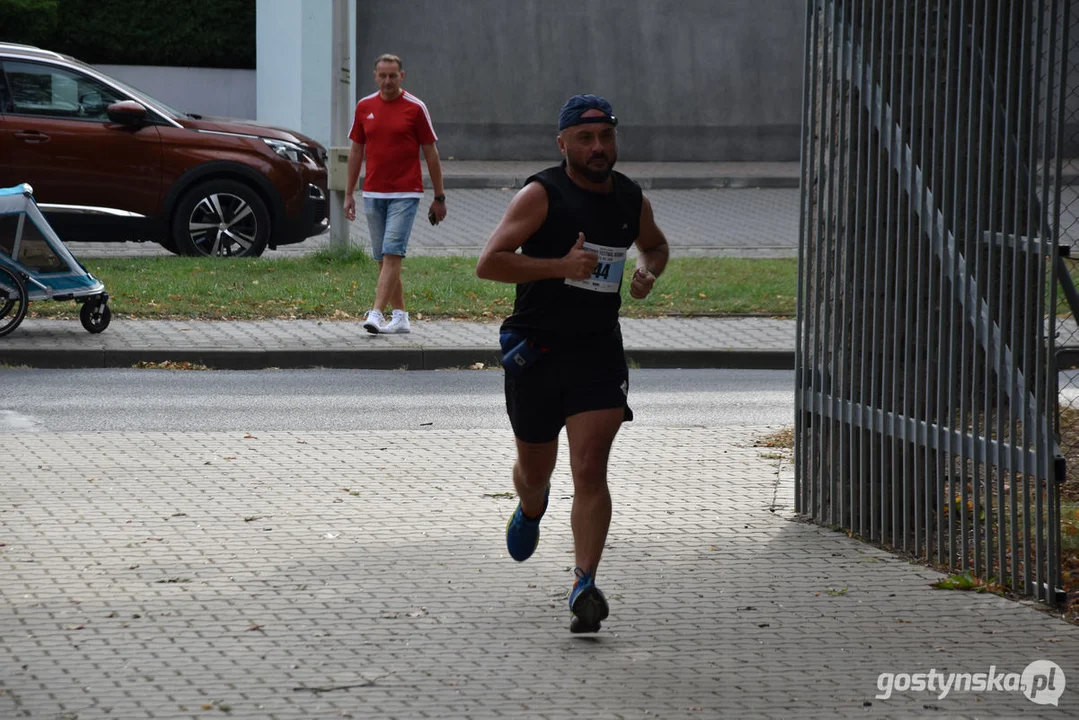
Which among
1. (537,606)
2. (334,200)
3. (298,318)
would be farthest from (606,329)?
(334,200)

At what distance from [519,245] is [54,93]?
11.9 meters

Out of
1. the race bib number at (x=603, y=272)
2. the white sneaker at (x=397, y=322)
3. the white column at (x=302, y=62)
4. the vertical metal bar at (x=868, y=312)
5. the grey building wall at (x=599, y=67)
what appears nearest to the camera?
the race bib number at (x=603, y=272)

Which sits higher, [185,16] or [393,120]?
[185,16]

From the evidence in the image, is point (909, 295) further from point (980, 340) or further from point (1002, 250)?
point (1002, 250)

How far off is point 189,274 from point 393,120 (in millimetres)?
3348

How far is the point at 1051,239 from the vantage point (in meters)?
5.65

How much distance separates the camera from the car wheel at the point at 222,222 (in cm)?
1628

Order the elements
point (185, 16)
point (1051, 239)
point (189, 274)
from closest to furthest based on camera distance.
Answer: point (1051, 239), point (189, 274), point (185, 16)

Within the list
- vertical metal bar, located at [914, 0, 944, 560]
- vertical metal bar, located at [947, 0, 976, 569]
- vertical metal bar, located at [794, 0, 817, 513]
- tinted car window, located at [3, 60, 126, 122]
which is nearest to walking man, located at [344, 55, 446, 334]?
tinted car window, located at [3, 60, 126, 122]

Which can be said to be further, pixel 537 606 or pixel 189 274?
pixel 189 274

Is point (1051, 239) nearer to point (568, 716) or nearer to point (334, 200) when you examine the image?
point (568, 716)

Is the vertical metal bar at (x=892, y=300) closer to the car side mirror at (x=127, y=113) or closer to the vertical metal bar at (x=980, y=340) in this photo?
the vertical metal bar at (x=980, y=340)

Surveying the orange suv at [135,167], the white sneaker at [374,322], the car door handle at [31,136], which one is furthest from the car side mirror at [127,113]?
the white sneaker at [374,322]

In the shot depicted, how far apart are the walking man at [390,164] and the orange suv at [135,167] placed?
3.91 m
